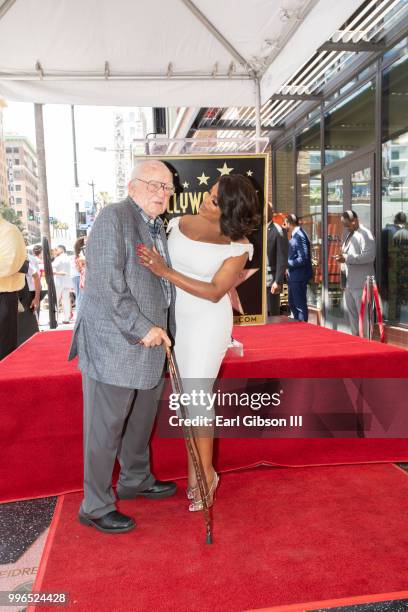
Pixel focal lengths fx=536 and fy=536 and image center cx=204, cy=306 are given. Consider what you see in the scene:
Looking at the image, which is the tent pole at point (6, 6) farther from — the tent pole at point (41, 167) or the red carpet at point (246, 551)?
the tent pole at point (41, 167)

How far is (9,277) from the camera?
3900mm

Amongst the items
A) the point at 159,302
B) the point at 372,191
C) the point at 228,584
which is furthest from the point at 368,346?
the point at 372,191

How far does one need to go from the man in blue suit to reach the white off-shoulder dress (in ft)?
14.8

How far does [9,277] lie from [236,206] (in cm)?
226

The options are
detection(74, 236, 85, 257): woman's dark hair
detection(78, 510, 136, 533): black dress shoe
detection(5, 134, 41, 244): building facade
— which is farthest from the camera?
detection(5, 134, 41, 244): building facade

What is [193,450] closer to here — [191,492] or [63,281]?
[191,492]

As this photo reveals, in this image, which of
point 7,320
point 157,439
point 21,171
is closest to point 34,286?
point 7,320

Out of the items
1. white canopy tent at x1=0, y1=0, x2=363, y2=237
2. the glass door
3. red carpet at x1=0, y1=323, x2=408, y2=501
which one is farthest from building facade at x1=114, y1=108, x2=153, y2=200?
red carpet at x1=0, y1=323, x2=408, y2=501

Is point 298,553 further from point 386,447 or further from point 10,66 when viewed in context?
point 10,66

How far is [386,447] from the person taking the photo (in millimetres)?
3145

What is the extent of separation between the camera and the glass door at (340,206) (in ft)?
23.2

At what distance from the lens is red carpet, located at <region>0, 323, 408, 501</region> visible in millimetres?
2627

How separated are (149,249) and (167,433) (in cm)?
114

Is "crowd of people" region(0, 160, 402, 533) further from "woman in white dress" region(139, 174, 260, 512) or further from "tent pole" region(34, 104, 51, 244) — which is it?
"tent pole" region(34, 104, 51, 244)
